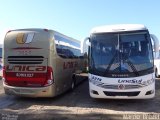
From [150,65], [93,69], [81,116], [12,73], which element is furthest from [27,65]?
[150,65]

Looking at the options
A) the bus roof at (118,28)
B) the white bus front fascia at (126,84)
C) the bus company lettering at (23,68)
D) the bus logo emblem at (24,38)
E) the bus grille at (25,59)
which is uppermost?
the bus roof at (118,28)

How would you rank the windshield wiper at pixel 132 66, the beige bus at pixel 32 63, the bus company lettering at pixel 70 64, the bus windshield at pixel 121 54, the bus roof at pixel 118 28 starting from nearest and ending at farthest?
the windshield wiper at pixel 132 66 < the bus windshield at pixel 121 54 < the bus roof at pixel 118 28 < the beige bus at pixel 32 63 < the bus company lettering at pixel 70 64

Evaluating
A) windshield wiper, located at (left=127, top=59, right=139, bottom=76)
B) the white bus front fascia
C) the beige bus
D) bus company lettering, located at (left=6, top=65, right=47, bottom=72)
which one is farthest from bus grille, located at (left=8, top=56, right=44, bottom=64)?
windshield wiper, located at (left=127, top=59, right=139, bottom=76)

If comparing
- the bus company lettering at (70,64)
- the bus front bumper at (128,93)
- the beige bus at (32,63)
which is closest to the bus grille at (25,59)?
the beige bus at (32,63)

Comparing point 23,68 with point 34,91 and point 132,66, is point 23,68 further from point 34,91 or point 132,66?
point 132,66

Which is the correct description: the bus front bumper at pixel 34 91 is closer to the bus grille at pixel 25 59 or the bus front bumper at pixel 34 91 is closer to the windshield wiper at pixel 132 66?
the bus grille at pixel 25 59

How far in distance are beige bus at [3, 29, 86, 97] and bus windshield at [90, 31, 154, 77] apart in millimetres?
1672

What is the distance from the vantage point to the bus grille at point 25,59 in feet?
40.2

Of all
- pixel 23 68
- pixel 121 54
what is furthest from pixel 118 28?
pixel 23 68

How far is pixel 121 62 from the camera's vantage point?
38.4 feet

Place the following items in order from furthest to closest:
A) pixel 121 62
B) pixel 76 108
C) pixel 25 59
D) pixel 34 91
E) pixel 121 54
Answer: pixel 25 59 → pixel 34 91 → pixel 121 54 → pixel 121 62 → pixel 76 108

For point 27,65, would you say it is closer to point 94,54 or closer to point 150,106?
point 94,54

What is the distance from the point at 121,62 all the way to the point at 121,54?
33cm

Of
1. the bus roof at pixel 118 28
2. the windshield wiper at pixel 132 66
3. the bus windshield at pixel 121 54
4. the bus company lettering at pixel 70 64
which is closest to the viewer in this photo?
the windshield wiper at pixel 132 66
